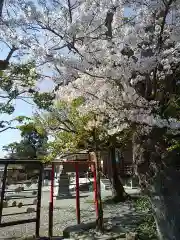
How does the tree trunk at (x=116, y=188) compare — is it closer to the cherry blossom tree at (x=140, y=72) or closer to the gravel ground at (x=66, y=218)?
the gravel ground at (x=66, y=218)

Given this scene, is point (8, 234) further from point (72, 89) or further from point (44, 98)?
point (72, 89)

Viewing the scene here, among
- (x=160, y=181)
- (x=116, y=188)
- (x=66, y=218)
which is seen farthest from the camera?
(x=116, y=188)

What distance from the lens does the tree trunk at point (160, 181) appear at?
4953mm

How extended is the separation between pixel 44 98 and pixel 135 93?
423 cm

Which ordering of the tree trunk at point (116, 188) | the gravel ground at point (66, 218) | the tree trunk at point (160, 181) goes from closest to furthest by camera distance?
1. the tree trunk at point (160, 181)
2. the gravel ground at point (66, 218)
3. the tree trunk at point (116, 188)

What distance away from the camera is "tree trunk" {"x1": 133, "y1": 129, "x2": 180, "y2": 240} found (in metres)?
4.95

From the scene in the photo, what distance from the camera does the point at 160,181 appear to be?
4945 millimetres

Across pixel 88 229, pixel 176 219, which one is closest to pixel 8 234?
pixel 88 229

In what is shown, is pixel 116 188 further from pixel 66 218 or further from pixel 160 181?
pixel 160 181

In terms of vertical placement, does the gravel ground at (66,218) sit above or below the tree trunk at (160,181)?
below

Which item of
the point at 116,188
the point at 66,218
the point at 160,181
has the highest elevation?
the point at 116,188

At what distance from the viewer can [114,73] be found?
5.20 metres

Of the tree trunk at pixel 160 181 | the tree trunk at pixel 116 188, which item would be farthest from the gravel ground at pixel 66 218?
the tree trunk at pixel 160 181

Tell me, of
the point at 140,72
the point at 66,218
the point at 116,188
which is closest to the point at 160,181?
the point at 140,72
